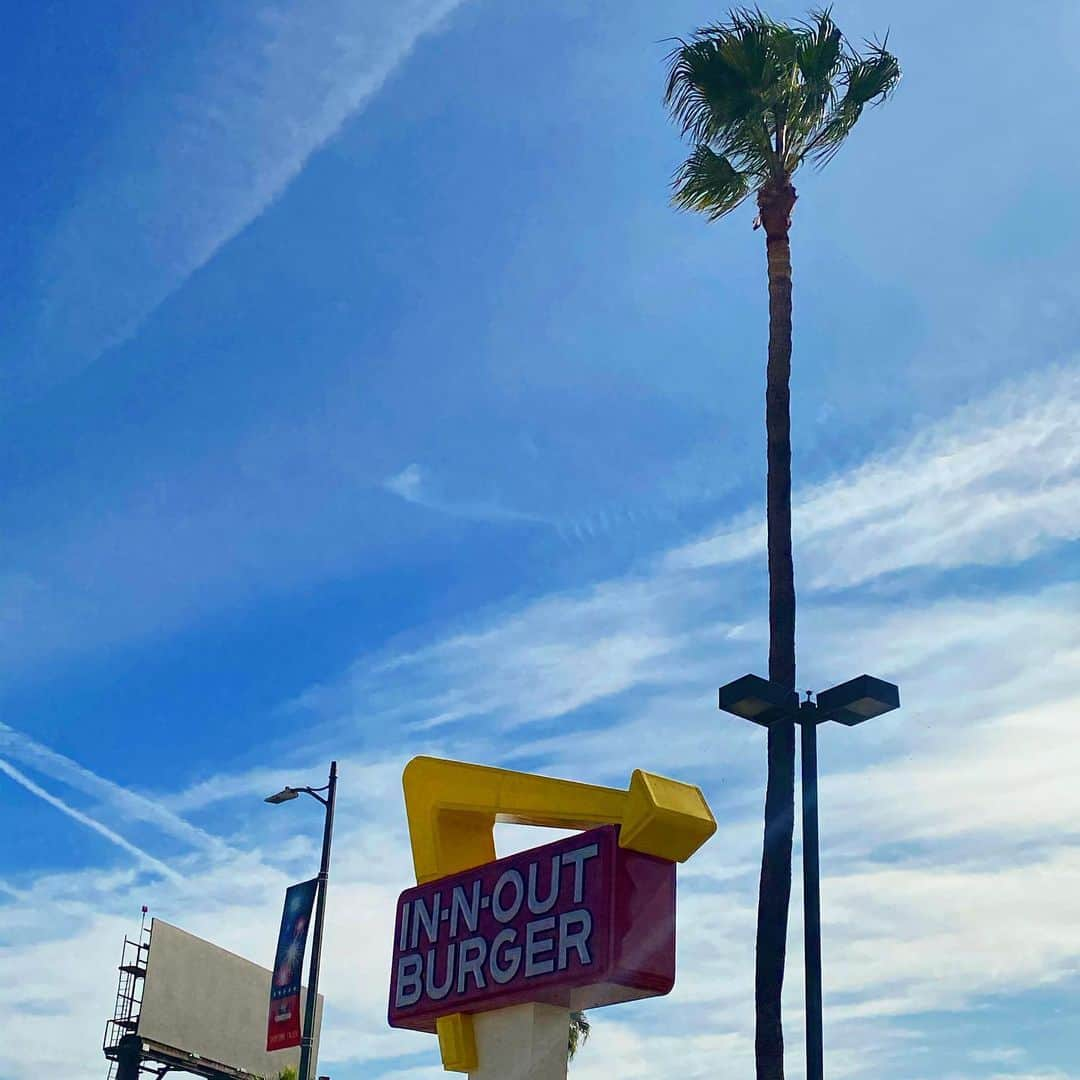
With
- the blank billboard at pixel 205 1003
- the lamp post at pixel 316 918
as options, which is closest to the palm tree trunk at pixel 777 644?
the lamp post at pixel 316 918

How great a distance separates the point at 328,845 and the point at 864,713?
14.1 metres

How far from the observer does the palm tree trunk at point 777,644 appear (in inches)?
619

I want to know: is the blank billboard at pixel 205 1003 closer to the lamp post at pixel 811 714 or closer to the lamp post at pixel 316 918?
the lamp post at pixel 316 918

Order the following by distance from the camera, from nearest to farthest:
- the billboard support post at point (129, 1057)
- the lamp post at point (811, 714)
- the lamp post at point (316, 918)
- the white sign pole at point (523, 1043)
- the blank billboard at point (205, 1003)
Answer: the lamp post at point (811, 714)
the white sign pole at point (523, 1043)
the lamp post at point (316, 918)
the billboard support post at point (129, 1057)
the blank billboard at point (205, 1003)

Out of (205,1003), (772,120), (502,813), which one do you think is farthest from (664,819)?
(205,1003)

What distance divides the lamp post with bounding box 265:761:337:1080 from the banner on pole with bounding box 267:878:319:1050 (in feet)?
0.80

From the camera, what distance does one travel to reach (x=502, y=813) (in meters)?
16.3

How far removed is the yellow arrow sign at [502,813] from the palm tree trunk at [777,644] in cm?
153

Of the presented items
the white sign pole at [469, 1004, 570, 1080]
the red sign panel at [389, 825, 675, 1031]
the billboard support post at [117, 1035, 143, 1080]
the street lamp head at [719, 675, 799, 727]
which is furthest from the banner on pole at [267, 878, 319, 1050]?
the billboard support post at [117, 1035, 143, 1080]

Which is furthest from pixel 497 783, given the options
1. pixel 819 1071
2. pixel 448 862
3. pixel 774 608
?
pixel 819 1071

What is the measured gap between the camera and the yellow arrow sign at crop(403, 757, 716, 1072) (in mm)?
14617

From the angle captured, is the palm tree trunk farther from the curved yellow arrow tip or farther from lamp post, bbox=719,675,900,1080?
the curved yellow arrow tip

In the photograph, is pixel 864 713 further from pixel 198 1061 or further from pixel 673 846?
pixel 198 1061

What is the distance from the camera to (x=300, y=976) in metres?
24.8
